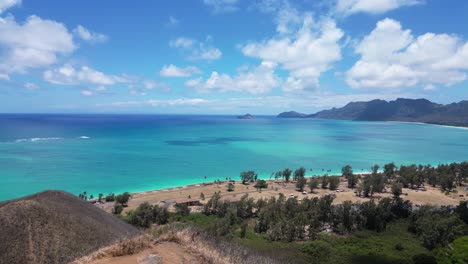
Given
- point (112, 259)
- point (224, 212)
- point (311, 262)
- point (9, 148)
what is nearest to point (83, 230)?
point (112, 259)

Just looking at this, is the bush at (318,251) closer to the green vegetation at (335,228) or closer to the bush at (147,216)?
the green vegetation at (335,228)

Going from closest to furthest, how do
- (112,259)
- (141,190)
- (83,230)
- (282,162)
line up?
(112,259) < (83,230) < (141,190) < (282,162)

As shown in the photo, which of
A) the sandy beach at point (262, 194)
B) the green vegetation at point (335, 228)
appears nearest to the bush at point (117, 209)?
the sandy beach at point (262, 194)

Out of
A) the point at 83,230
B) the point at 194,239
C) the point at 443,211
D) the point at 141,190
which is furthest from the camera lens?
the point at 141,190

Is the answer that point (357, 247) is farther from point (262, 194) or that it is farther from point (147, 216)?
point (262, 194)

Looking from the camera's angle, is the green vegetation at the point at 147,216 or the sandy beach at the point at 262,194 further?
the sandy beach at the point at 262,194

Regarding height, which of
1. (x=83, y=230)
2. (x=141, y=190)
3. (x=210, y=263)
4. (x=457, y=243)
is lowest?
(x=141, y=190)

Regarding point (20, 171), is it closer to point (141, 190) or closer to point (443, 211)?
point (141, 190)

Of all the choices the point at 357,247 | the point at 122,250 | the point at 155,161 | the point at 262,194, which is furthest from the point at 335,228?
the point at 155,161
